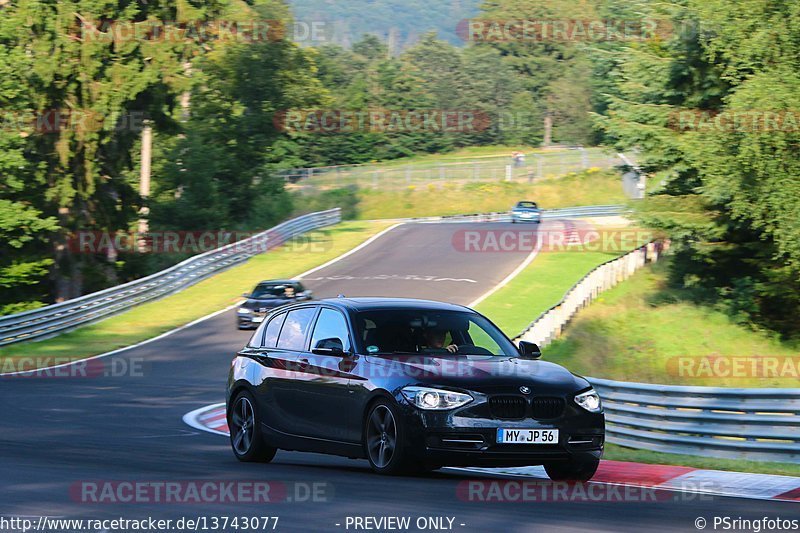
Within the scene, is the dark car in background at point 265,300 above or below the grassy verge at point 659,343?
above

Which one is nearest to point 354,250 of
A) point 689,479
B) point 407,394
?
A: point 689,479

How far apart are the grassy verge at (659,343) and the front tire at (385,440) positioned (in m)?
20.3

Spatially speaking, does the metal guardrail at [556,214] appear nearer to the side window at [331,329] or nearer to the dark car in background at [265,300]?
the dark car in background at [265,300]

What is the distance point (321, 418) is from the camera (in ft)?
37.7

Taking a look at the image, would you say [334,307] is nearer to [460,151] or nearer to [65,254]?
[65,254]

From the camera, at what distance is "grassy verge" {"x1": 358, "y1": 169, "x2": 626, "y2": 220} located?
84.5m

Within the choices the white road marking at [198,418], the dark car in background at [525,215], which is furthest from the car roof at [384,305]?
the dark car in background at [525,215]

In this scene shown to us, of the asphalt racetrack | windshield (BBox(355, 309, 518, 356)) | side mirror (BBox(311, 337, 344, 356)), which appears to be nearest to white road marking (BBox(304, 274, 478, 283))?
the asphalt racetrack

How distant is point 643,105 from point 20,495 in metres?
32.7

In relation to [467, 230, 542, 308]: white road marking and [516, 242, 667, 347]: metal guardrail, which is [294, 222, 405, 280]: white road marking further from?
[516, 242, 667, 347]: metal guardrail

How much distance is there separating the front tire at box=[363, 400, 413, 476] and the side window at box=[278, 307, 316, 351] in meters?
1.67

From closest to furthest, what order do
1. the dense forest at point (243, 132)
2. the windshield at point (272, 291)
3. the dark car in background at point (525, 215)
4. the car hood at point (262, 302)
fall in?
the dense forest at point (243, 132)
the car hood at point (262, 302)
the windshield at point (272, 291)
the dark car in background at point (525, 215)

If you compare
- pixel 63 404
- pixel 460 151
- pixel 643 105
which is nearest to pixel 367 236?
pixel 643 105

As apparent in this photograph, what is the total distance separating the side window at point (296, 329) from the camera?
12.3 metres
